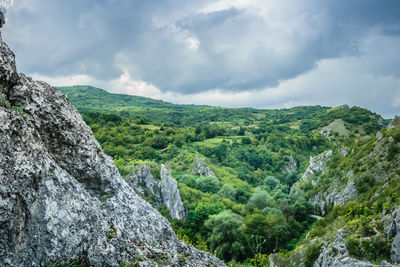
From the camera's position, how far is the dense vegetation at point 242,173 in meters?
45.0

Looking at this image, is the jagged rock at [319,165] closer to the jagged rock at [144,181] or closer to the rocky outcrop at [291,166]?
the rocky outcrop at [291,166]

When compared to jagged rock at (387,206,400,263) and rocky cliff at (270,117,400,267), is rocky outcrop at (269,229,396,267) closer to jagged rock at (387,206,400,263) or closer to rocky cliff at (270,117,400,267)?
rocky cliff at (270,117,400,267)

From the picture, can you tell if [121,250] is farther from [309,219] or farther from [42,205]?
[309,219]

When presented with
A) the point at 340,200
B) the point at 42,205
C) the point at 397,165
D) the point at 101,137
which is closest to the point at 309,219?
the point at 340,200

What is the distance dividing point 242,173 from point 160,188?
51.4 m

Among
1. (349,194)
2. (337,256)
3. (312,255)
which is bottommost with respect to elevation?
(312,255)

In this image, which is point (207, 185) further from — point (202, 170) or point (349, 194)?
point (349, 194)

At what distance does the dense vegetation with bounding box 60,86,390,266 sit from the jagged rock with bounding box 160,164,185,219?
2.30m

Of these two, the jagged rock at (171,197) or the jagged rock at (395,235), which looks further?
the jagged rock at (171,197)

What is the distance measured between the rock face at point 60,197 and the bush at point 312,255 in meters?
21.1

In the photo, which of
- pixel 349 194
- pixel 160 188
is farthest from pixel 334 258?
pixel 160 188

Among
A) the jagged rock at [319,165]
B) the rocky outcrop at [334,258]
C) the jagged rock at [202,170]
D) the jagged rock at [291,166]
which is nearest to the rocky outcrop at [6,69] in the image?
the rocky outcrop at [334,258]

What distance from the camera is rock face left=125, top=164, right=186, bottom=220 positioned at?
53.0 metres

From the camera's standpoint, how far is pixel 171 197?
54781mm
